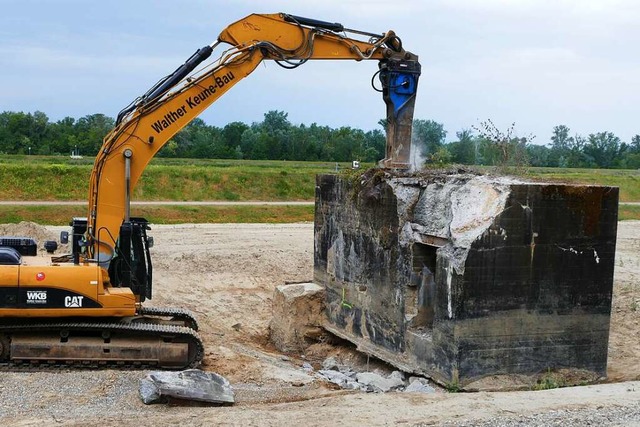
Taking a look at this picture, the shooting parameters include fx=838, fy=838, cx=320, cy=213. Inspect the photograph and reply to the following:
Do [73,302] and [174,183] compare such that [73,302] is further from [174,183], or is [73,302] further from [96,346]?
[174,183]

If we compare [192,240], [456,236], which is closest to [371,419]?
Result: [456,236]

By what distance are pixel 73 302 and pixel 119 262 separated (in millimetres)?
958

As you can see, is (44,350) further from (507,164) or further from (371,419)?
(507,164)

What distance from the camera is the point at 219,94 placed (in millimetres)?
12203

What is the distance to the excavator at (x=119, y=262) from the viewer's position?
1089 cm

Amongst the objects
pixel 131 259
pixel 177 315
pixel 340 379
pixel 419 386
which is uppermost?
pixel 131 259

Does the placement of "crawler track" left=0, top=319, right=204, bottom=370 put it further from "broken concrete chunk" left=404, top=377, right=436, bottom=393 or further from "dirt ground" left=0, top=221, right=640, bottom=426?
"broken concrete chunk" left=404, top=377, right=436, bottom=393

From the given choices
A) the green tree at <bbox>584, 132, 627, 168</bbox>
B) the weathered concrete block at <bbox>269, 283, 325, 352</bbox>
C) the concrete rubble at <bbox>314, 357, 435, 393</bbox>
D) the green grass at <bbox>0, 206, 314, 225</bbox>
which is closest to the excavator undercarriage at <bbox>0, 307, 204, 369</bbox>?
the concrete rubble at <bbox>314, 357, 435, 393</bbox>

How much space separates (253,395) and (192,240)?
1321 centimetres

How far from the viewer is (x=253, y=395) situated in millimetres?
10406

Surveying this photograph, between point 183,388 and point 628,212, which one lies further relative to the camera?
point 628,212

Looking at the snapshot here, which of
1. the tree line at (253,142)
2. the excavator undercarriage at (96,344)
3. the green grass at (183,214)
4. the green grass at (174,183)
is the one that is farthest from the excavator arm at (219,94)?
the tree line at (253,142)

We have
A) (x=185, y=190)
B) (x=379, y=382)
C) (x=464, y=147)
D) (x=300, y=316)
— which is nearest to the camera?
(x=379, y=382)

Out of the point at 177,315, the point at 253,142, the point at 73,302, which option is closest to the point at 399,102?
the point at 177,315
